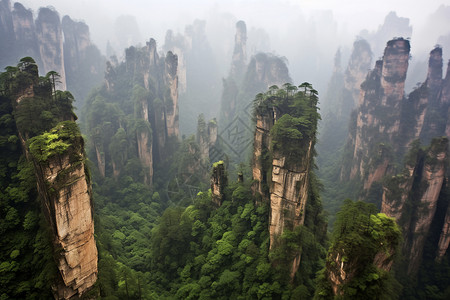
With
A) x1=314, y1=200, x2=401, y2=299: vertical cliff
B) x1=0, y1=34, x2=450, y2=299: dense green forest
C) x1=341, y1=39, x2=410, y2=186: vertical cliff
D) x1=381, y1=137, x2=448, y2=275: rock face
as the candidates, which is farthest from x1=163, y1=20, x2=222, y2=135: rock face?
x1=314, y1=200, x2=401, y2=299: vertical cliff

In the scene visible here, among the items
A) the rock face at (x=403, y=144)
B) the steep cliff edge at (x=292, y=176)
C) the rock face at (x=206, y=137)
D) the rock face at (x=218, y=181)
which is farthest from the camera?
the rock face at (x=206, y=137)

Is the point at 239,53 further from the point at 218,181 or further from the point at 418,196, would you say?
the point at 418,196

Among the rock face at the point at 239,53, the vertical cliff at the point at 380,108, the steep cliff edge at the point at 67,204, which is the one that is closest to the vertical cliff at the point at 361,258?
the steep cliff edge at the point at 67,204

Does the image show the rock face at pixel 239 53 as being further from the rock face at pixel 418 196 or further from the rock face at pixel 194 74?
the rock face at pixel 418 196

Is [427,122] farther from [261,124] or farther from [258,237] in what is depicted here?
[258,237]

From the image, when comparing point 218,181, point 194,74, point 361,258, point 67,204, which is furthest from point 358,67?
point 67,204

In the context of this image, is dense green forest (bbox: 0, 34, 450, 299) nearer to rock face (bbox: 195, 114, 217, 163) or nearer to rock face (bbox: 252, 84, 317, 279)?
rock face (bbox: 252, 84, 317, 279)
